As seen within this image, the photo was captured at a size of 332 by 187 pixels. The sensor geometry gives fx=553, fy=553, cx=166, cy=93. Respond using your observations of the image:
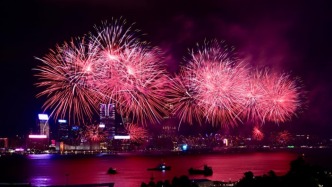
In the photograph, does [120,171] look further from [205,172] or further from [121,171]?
[205,172]

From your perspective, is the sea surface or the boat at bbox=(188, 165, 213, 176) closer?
the sea surface

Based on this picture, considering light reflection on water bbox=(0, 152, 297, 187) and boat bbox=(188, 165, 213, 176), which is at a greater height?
boat bbox=(188, 165, 213, 176)

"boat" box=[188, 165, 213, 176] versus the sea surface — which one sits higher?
"boat" box=[188, 165, 213, 176]

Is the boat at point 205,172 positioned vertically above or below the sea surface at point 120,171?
above

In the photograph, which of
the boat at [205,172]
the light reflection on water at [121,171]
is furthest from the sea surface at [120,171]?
the boat at [205,172]

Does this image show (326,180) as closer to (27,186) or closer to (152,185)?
(152,185)

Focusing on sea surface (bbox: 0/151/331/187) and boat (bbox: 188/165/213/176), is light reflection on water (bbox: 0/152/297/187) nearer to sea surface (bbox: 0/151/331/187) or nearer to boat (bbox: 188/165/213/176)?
sea surface (bbox: 0/151/331/187)

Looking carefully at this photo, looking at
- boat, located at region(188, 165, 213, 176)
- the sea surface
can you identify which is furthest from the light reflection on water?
boat, located at region(188, 165, 213, 176)

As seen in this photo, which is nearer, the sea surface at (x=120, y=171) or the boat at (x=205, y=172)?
the sea surface at (x=120, y=171)

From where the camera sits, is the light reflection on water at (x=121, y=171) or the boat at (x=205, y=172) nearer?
the light reflection on water at (x=121, y=171)

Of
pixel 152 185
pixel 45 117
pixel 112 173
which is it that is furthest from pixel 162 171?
pixel 45 117

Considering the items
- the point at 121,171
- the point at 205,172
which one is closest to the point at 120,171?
the point at 121,171

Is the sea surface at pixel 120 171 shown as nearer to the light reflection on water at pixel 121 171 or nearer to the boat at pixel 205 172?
the light reflection on water at pixel 121 171
